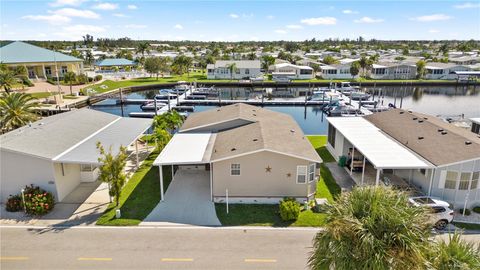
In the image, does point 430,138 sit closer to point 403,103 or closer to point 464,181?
point 464,181

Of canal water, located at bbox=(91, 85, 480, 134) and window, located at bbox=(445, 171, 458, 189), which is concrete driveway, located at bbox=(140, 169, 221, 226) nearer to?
window, located at bbox=(445, 171, 458, 189)

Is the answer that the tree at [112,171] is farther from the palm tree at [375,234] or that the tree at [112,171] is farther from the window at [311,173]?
the palm tree at [375,234]

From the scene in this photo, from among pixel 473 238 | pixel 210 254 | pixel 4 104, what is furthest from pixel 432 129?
pixel 4 104

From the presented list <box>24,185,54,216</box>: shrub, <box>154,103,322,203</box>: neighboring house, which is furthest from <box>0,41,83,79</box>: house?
<box>154,103,322,203</box>: neighboring house

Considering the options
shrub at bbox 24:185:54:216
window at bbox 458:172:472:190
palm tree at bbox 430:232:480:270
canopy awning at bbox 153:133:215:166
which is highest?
palm tree at bbox 430:232:480:270

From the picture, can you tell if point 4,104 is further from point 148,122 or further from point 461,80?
point 461,80

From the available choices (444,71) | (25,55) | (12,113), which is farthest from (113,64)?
(444,71)


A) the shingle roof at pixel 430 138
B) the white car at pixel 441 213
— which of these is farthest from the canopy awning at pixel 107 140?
the shingle roof at pixel 430 138
